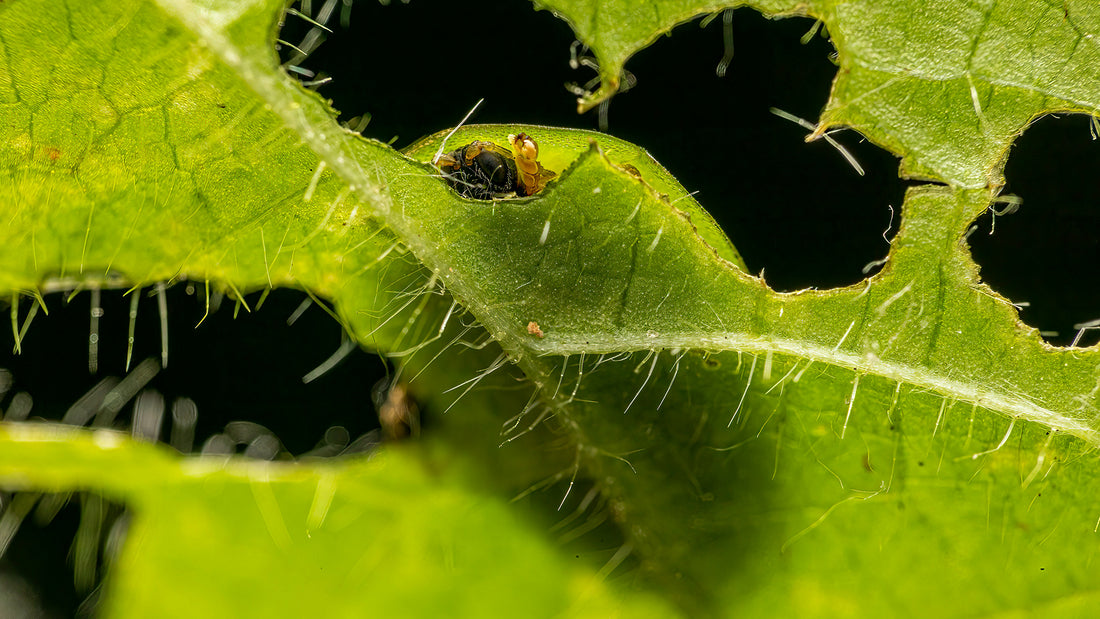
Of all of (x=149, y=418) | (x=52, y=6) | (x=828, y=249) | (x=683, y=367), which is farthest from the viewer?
(x=828, y=249)

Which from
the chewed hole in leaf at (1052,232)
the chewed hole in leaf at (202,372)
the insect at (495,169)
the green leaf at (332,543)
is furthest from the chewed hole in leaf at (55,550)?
the chewed hole in leaf at (1052,232)

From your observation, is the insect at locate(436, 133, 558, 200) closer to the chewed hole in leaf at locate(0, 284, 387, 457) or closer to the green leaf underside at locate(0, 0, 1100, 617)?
the green leaf underside at locate(0, 0, 1100, 617)

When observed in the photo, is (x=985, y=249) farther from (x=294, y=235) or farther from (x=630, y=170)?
(x=294, y=235)

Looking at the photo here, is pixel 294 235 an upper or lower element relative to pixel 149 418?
upper

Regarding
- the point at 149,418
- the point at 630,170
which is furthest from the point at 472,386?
the point at 149,418

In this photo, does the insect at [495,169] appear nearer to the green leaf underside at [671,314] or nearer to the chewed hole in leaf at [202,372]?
the green leaf underside at [671,314]

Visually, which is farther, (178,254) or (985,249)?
(985,249)

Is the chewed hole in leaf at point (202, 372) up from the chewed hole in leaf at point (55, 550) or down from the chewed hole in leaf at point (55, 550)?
up

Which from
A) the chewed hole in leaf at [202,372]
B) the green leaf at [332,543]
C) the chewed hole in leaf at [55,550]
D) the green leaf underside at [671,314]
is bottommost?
the chewed hole in leaf at [55,550]
